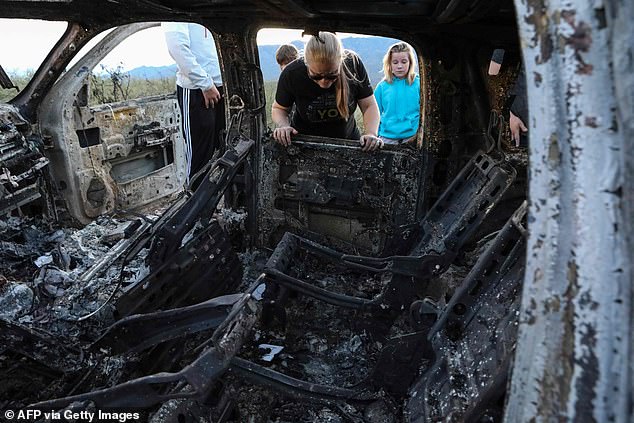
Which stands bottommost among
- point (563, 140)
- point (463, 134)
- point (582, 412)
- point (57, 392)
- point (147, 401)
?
point (57, 392)

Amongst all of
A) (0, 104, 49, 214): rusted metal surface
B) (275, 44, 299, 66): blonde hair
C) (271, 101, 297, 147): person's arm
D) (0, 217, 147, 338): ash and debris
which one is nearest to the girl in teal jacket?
(275, 44, 299, 66): blonde hair

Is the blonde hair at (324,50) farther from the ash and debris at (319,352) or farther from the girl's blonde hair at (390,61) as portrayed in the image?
the girl's blonde hair at (390,61)

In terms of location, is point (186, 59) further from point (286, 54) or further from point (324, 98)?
point (324, 98)

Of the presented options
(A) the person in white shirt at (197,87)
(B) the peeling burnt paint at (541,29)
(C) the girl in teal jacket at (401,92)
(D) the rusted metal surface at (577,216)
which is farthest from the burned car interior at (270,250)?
(C) the girl in teal jacket at (401,92)

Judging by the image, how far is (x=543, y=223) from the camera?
0.97 metres

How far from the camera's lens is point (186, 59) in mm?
4652

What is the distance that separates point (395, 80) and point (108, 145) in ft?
9.40

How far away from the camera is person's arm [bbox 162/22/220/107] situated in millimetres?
4586

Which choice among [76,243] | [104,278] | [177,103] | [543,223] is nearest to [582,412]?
[543,223]

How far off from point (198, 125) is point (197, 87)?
371 mm

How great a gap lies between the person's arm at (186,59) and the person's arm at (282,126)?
1010 mm

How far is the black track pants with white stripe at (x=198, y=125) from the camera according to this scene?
493 centimetres

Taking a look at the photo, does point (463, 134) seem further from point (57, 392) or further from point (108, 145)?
point (108, 145)

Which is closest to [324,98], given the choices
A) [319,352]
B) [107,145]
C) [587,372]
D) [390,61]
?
[390,61]
